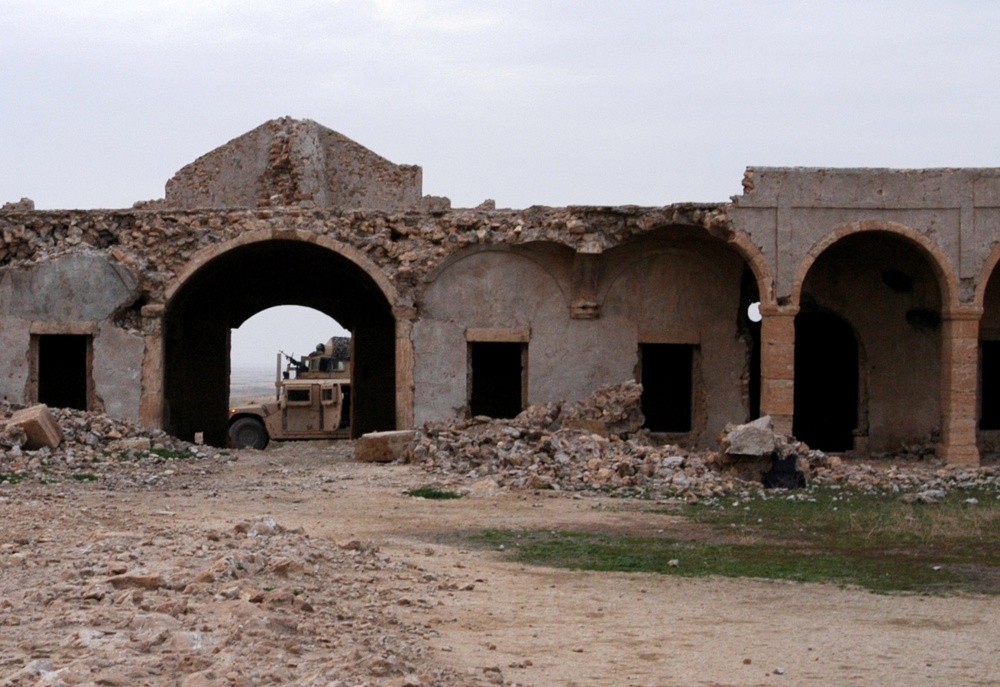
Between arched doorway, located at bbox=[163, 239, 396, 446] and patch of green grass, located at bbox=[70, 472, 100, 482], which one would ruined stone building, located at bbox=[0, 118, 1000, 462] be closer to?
arched doorway, located at bbox=[163, 239, 396, 446]

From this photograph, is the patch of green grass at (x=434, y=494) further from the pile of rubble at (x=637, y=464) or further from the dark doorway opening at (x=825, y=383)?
the dark doorway opening at (x=825, y=383)

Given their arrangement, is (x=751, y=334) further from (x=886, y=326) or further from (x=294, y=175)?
(x=294, y=175)

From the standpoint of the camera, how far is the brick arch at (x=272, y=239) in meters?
18.5

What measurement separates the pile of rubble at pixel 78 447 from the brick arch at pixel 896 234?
8.27 meters

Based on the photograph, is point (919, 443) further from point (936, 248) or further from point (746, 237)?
point (746, 237)

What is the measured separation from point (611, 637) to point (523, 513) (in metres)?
5.46

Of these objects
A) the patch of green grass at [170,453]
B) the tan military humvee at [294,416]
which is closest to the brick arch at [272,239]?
the patch of green grass at [170,453]

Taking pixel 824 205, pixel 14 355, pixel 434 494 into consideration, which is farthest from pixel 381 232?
pixel 824 205

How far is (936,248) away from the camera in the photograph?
18328mm

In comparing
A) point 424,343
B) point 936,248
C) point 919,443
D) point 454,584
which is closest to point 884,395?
point 919,443

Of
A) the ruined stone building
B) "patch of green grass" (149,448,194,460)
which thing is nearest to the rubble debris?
the ruined stone building

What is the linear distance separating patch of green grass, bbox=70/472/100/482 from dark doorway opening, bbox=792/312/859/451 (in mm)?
11170

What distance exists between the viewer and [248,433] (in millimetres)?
25453

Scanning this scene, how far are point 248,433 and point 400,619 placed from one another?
18.4 meters
